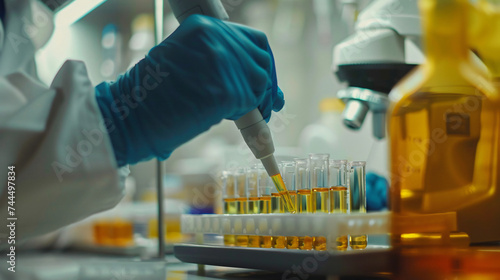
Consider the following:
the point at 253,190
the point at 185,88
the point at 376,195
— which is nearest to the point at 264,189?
the point at 253,190

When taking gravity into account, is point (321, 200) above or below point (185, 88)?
below

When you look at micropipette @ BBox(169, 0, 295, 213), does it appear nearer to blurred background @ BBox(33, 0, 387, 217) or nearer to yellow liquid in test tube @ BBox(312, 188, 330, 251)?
yellow liquid in test tube @ BBox(312, 188, 330, 251)

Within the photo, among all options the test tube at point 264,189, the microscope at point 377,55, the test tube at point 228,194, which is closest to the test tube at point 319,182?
the test tube at point 264,189

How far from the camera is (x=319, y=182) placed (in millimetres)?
863

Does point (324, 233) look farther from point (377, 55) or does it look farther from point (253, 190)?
point (377, 55)

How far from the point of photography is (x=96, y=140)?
821 mm

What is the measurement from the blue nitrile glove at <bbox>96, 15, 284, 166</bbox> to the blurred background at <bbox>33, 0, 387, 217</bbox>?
34.6 inches

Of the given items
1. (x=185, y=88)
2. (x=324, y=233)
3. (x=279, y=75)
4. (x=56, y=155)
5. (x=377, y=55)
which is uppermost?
(x=279, y=75)

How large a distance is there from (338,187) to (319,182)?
0.03m

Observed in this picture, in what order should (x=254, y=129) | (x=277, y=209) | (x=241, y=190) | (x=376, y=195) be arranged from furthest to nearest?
1. (x=376, y=195)
2. (x=241, y=190)
3. (x=277, y=209)
4. (x=254, y=129)

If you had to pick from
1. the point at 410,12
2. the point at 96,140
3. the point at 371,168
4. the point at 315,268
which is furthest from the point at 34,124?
the point at 371,168

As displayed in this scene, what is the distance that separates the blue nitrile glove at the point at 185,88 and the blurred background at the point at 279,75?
88cm

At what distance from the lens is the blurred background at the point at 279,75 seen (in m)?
1.93

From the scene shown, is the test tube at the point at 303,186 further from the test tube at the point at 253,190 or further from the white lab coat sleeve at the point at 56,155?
the white lab coat sleeve at the point at 56,155
